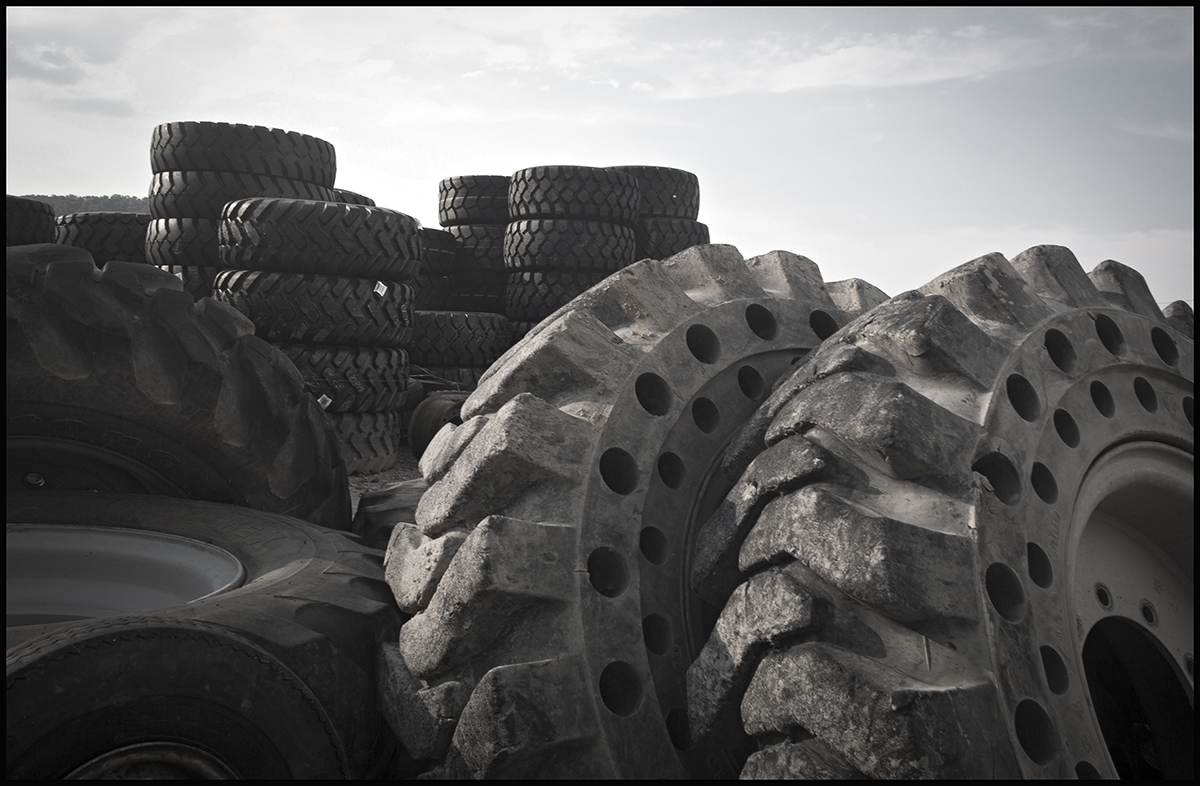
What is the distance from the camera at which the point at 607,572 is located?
4.31 ft

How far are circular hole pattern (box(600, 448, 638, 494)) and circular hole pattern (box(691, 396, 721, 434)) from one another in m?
0.18

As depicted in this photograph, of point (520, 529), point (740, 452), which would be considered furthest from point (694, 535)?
point (520, 529)

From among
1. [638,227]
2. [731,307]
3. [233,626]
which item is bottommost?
[233,626]

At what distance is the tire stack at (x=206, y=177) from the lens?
14.5 ft

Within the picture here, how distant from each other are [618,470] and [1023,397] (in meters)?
0.62

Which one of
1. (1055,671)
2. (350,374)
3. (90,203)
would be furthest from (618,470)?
(90,203)

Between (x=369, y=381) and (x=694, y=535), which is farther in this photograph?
(x=369, y=381)

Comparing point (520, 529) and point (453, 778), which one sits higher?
point (520, 529)

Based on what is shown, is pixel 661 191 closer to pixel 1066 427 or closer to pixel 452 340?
pixel 452 340

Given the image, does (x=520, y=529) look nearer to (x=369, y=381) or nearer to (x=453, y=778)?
(x=453, y=778)

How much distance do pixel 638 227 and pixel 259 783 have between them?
Answer: 16.9ft

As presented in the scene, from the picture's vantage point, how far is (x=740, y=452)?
1302 mm

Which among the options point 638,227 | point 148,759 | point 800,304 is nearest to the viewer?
point 148,759

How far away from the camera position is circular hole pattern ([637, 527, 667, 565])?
1.34m
